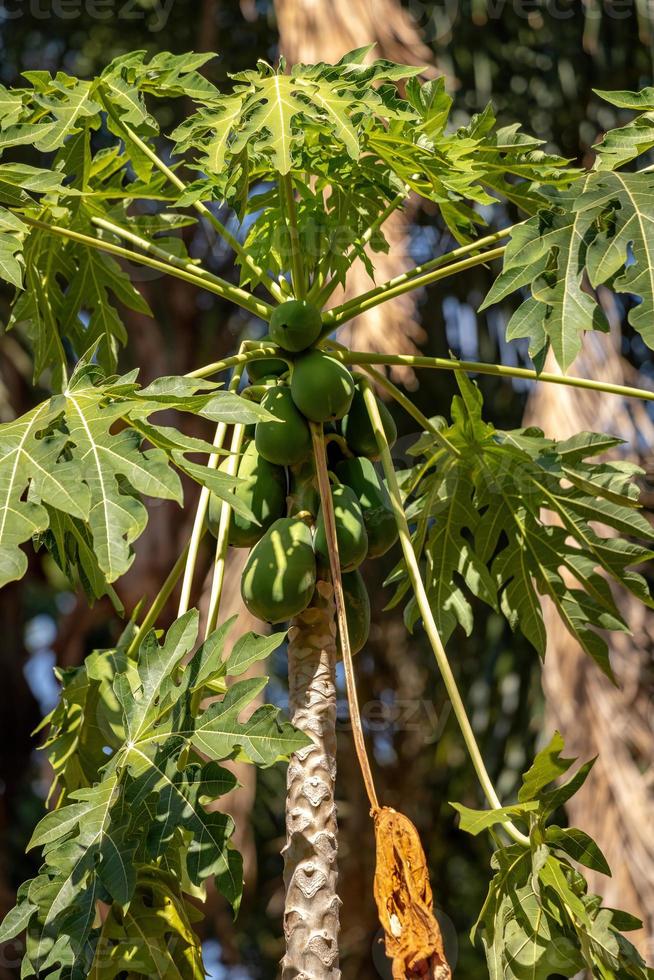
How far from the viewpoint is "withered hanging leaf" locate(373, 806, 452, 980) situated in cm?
145

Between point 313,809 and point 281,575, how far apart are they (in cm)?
33

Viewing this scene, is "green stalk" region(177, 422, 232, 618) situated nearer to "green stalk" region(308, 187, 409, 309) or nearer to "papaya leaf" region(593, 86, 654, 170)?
"green stalk" region(308, 187, 409, 309)

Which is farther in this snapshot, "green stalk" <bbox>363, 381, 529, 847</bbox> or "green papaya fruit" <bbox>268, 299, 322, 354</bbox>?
"green papaya fruit" <bbox>268, 299, 322, 354</bbox>

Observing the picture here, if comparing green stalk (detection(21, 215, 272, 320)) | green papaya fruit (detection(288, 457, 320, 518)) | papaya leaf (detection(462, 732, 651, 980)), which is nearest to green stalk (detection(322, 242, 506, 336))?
green stalk (detection(21, 215, 272, 320))

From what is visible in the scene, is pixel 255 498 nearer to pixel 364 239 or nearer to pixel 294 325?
pixel 294 325

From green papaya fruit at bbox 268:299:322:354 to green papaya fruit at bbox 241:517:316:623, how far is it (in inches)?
11.6

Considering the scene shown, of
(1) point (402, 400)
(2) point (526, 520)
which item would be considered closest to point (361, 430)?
(1) point (402, 400)

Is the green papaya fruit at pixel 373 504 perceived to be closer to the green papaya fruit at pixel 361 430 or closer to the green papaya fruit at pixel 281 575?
the green papaya fruit at pixel 361 430

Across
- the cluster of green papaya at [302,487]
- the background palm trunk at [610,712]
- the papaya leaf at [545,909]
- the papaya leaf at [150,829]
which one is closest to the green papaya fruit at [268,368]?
the cluster of green papaya at [302,487]

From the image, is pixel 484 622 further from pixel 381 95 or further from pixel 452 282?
pixel 381 95

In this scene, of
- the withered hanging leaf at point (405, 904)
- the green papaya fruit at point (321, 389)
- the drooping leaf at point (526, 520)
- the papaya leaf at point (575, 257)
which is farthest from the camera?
the drooping leaf at point (526, 520)

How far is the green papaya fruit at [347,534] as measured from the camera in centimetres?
178

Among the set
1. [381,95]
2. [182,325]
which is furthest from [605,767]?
[182,325]

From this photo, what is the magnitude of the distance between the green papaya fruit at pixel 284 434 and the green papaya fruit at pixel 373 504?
0.12 metres
